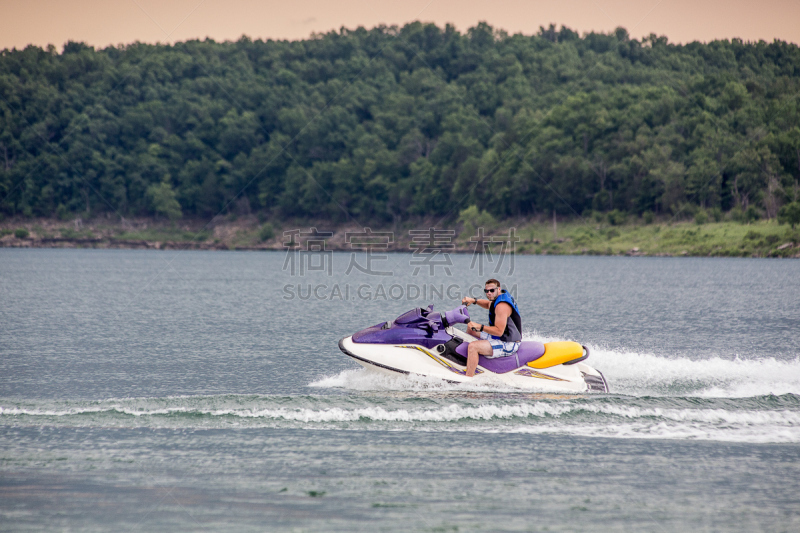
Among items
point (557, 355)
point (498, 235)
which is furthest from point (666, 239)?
point (557, 355)

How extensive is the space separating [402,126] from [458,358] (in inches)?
4725

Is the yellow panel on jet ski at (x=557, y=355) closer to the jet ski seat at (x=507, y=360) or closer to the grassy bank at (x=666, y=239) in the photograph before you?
the jet ski seat at (x=507, y=360)

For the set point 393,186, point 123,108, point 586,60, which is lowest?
point 393,186

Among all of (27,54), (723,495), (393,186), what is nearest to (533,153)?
(393,186)

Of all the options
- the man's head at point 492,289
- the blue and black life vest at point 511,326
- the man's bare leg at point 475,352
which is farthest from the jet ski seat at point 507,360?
the man's head at point 492,289

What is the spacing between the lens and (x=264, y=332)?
19766mm

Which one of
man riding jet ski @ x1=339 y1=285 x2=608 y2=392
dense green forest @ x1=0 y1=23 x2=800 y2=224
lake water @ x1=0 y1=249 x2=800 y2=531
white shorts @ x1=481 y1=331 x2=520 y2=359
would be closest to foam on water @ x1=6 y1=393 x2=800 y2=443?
lake water @ x1=0 y1=249 x2=800 y2=531

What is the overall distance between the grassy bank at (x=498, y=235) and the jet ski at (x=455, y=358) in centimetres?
6288

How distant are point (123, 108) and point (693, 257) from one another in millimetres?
111901

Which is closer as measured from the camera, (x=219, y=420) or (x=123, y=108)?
(x=219, y=420)

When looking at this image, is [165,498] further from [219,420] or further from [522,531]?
[522,531]

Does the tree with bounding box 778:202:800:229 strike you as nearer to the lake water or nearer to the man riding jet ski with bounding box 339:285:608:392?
the lake water

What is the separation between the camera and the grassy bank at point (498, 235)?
71.2 m

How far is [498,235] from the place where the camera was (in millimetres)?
96500
